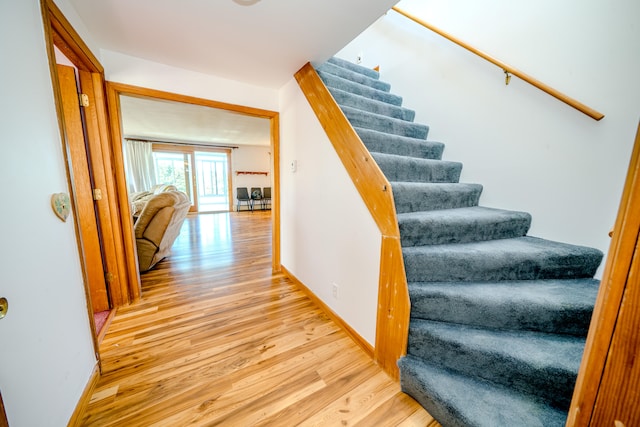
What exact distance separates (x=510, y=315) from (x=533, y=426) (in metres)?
0.44

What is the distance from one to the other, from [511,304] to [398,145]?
140 centimetres

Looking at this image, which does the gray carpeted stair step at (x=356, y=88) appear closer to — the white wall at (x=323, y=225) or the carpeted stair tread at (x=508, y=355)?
the white wall at (x=323, y=225)

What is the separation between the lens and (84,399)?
1.09m

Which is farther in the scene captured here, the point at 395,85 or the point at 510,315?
the point at 395,85

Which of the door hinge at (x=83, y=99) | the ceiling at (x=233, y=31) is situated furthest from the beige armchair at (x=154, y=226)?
the ceiling at (x=233, y=31)

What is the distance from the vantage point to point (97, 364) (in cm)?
126

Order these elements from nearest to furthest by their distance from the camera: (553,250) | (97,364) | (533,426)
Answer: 1. (533,426)
2. (97,364)
3. (553,250)

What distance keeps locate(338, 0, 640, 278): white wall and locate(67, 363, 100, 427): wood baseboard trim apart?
2.93 meters

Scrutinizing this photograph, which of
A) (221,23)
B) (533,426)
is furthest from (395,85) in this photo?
(533,426)

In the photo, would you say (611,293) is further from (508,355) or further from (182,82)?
(182,82)

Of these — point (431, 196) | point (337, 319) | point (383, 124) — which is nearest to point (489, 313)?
point (431, 196)

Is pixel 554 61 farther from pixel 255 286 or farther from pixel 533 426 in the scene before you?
pixel 255 286

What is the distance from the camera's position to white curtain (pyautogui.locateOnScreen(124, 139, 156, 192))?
6.39m

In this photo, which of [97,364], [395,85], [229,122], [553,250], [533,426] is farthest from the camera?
[229,122]
